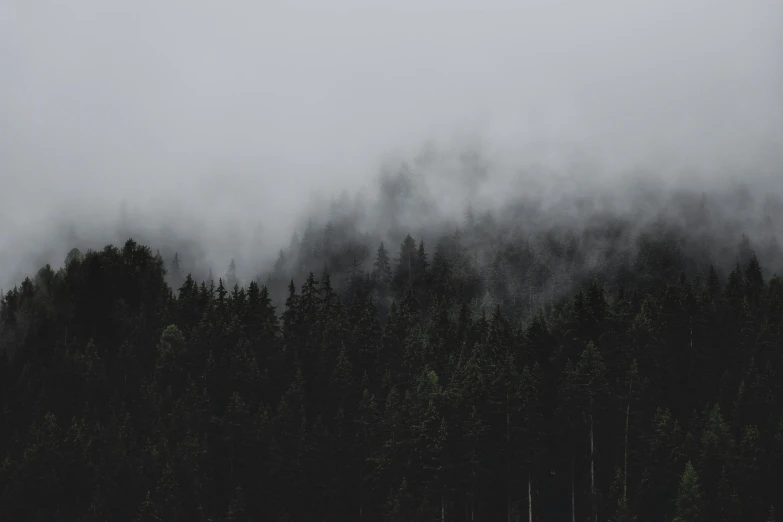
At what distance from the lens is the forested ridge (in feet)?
243

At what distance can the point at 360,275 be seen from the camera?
178125 mm

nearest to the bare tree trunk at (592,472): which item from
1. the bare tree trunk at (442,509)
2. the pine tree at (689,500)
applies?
the pine tree at (689,500)

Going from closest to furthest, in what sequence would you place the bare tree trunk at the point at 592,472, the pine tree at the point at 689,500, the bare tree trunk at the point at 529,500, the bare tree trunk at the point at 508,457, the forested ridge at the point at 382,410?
the pine tree at the point at 689,500, the bare tree trunk at the point at 529,500, the bare tree trunk at the point at 592,472, the forested ridge at the point at 382,410, the bare tree trunk at the point at 508,457

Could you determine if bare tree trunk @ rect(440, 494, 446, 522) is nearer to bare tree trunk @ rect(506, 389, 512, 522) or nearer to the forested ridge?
the forested ridge

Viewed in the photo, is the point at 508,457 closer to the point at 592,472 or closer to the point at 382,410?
the point at 592,472

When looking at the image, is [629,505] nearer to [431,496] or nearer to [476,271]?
[431,496]

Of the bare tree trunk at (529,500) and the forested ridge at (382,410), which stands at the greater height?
the forested ridge at (382,410)

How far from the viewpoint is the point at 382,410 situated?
300 ft

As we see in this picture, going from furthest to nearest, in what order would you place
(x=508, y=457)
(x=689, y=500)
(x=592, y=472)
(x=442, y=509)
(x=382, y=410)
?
(x=382, y=410)
(x=508, y=457)
(x=592, y=472)
(x=442, y=509)
(x=689, y=500)

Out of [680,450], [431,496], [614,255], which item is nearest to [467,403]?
[431,496]

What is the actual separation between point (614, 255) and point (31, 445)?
425 ft

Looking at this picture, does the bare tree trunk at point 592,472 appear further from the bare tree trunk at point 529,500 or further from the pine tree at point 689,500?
the pine tree at point 689,500

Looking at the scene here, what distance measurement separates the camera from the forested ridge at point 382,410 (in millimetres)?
74062

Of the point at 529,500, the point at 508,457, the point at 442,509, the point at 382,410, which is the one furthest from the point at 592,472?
the point at 382,410
